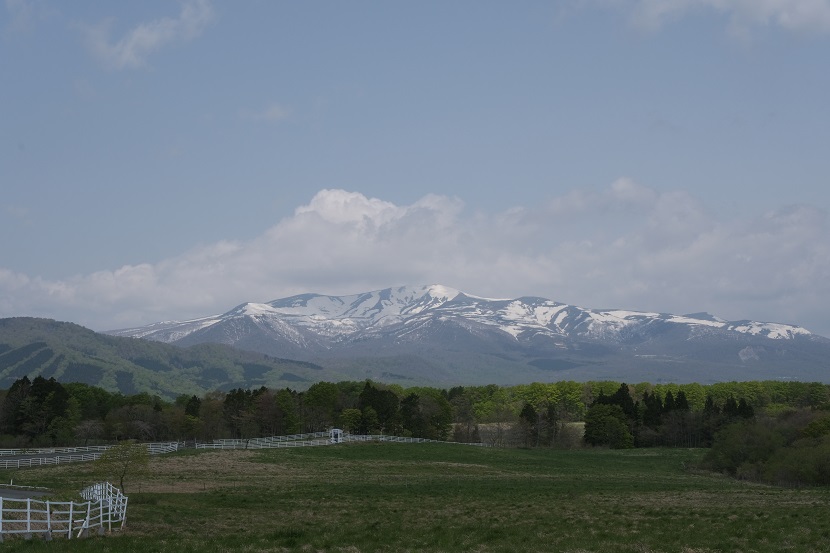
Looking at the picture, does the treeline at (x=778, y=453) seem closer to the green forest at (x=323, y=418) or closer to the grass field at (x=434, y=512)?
the grass field at (x=434, y=512)

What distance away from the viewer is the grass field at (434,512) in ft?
83.2

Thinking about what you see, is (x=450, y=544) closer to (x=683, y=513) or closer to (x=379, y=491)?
(x=683, y=513)

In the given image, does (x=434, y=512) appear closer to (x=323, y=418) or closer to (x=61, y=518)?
(x=61, y=518)

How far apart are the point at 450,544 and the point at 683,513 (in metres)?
13.9

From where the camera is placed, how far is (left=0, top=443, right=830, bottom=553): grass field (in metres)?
25.4

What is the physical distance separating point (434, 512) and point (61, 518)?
52.1 ft

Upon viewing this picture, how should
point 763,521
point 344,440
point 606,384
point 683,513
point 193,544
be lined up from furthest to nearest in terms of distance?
point 606,384
point 344,440
point 683,513
point 763,521
point 193,544

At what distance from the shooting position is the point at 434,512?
3697 centimetres

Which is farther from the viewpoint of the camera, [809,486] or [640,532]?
[809,486]

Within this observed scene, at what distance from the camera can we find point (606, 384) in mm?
191375

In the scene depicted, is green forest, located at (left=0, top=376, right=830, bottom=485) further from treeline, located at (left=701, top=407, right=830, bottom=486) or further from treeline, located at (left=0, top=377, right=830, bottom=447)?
treeline, located at (left=701, top=407, right=830, bottom=486)

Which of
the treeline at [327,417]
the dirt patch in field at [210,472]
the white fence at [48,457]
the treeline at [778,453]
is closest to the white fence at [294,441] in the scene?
the white fence at [48,457]

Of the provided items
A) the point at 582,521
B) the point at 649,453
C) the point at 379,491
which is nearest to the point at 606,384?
the point at 649,453

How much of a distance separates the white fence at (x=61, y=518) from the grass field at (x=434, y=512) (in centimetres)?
72
